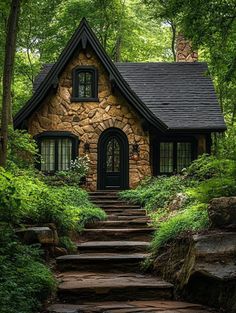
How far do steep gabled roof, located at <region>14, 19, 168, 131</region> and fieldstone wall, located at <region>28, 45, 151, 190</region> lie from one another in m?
0.59

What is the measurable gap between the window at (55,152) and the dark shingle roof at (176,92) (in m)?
3.58

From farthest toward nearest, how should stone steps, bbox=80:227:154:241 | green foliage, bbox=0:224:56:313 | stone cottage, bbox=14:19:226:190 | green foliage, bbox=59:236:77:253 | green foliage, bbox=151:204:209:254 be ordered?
stone cottage, bbox=14:19:226:190 < stone steps, bbox=80:227:154:241 < green foliage, bbox=59:236:77:253 < green foliage, bbox=151:204:209:254 < green foliage, bbox=0:224:56:313

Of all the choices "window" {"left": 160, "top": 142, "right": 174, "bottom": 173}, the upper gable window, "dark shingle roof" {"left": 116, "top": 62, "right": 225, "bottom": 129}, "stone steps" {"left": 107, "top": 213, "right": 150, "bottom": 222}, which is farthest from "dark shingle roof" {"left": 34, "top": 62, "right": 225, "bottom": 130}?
"stone steps" {"left": 107, "top": 213, "right": 150, "bottom": 222}

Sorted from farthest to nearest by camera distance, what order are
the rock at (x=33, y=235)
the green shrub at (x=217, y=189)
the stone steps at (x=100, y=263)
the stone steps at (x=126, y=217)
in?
the stone steps at (x=126, y=217), the stone steps at (x=100, y=263), the rock at (x=33, y=235), the green shrub at (x=217, y=189)

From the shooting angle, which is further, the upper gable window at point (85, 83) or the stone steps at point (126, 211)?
the upper gable window at point (85, 83)

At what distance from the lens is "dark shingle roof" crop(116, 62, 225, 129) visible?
763 inches

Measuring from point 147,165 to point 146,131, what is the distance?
4.24ft

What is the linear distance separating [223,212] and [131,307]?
175 centimetres

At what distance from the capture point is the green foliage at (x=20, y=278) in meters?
5.38

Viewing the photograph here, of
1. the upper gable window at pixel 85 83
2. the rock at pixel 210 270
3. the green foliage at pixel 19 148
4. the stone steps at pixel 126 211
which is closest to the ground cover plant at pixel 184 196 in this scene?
the stone steps at pixel 126 211

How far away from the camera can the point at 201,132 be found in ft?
63.2

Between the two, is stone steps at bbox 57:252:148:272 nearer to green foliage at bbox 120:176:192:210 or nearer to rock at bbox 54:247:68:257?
rock at bbox 54:247:68:257

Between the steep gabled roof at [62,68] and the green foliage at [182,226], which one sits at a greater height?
the steep gabled roof at [62,68]

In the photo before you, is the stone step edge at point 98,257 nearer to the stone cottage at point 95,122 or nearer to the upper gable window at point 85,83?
the stone cottage at point 95,122
